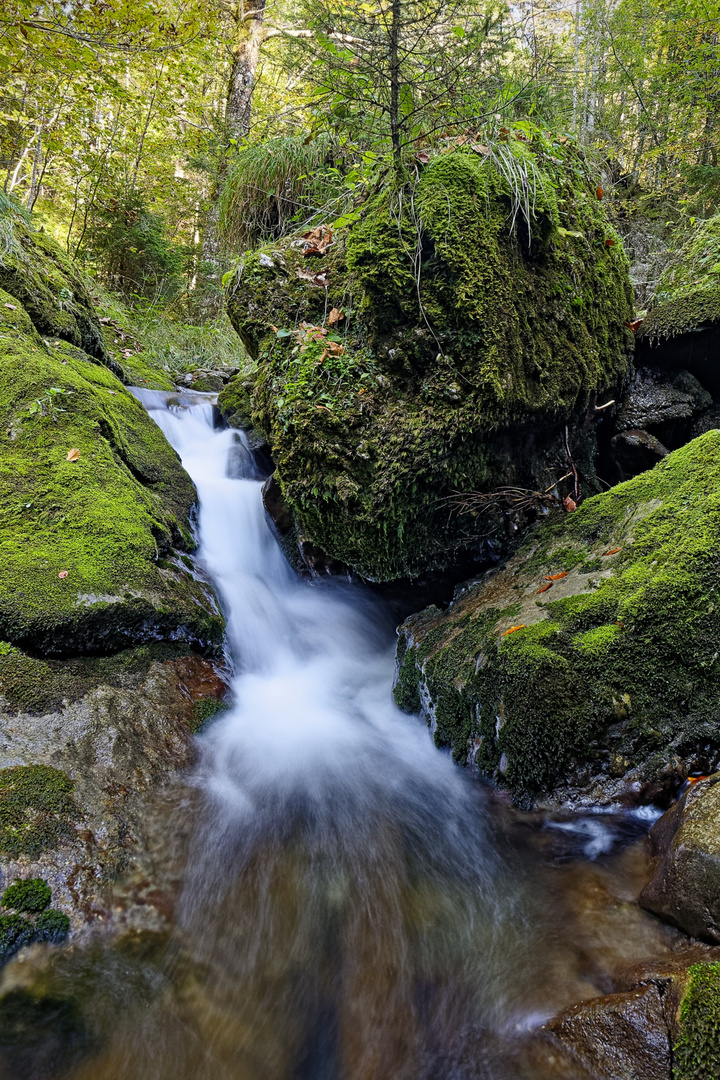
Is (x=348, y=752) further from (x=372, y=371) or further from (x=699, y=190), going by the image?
(x=699, y=190)

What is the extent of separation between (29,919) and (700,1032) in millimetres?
2180

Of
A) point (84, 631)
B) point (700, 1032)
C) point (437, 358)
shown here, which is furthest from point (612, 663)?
point (84, 631)

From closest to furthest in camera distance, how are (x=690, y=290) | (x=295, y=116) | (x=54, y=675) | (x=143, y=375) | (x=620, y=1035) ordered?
(x=620, y=1035) → (x=54, y=675) → (x=690, y=290) → (x=143, y=375) → (x=295, y=116)

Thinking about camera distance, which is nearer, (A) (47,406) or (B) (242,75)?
(A) (47,406)

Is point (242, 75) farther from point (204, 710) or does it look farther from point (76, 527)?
point (204, 710)

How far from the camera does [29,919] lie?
1905 mm

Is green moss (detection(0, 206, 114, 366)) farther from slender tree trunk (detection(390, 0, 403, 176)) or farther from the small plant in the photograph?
slender tree trunk (detection(390, 0, 403, 176))

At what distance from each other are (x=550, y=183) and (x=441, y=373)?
1638mm

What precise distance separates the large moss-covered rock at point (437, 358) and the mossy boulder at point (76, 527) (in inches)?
44.7

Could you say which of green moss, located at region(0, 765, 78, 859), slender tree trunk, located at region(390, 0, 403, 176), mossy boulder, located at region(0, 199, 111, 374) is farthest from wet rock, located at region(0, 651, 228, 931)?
mossy boulder, located at region(0, 199, 111, 374)

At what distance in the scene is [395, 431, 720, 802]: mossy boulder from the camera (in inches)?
99.0

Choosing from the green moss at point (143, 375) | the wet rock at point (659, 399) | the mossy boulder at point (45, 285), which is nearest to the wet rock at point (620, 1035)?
the wet rock at point (659, 399)

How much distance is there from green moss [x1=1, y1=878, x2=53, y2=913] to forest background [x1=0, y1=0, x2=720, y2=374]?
165 inches

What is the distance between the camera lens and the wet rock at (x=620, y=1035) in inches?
57.7
